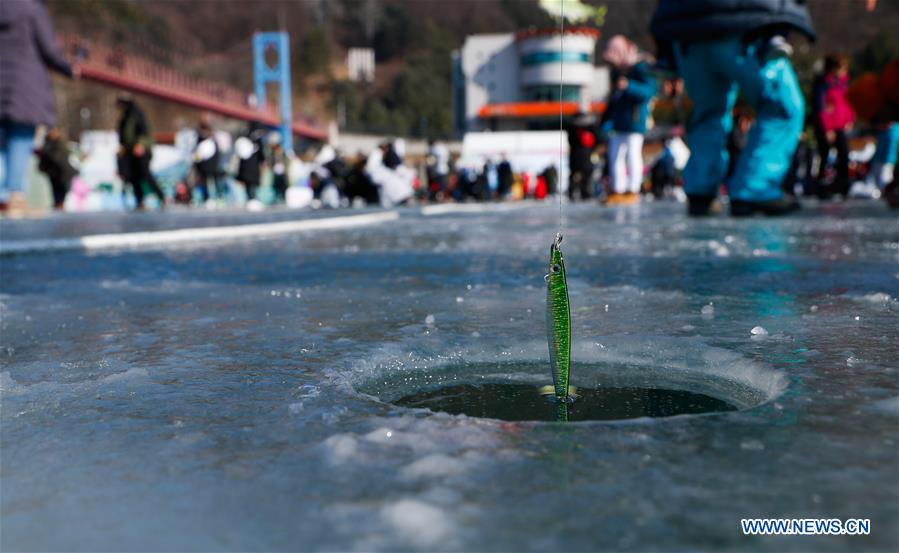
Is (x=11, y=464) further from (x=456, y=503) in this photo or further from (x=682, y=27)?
(x=682, y=27)

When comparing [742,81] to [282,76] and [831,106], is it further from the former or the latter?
[282,76]

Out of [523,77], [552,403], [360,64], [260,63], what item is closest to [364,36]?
[360,64]

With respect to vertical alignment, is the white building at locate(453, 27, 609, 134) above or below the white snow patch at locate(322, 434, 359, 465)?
above

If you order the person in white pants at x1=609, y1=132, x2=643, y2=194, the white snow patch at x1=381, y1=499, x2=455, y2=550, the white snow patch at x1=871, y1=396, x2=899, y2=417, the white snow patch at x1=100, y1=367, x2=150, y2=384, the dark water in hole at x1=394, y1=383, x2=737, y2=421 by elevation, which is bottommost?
the dark water in hole at x1=394, y1=383, x2=737, y2=421

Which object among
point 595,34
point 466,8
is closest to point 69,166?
point 595,34

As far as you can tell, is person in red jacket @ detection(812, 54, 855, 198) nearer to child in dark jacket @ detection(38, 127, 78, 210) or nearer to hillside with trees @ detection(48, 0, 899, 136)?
child in dark jacket @ detection(38, 127, 78, 210)

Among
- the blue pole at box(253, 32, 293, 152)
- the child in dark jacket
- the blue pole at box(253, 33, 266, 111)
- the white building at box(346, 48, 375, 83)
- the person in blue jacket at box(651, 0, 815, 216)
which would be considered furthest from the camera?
the white building at box(346, 48, 375, 83)

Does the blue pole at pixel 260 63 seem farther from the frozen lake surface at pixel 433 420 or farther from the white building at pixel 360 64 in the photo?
the frozen lake surface at pixel 433 420

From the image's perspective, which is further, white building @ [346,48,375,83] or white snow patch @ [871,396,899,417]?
white building @ [346,48,375,83]

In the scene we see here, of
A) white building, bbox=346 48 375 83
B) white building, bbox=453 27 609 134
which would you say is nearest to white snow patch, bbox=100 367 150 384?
white building, bbox=453 27 609 134
